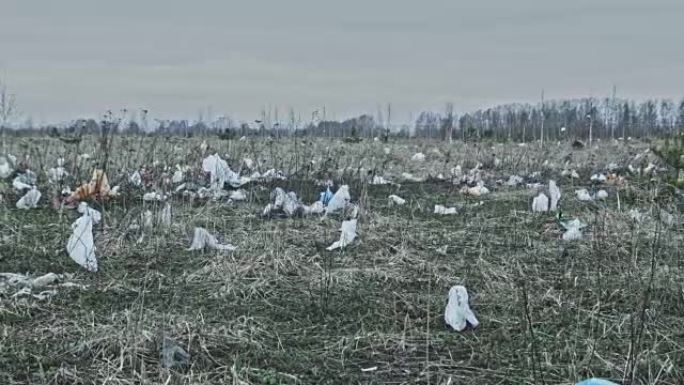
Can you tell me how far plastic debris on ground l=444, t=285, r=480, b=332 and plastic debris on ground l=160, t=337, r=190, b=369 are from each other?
44.2 inches

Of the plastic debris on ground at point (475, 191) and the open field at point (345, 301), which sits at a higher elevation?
the plastic debris on ground at point (475, 191)

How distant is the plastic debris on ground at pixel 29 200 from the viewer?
590 cm

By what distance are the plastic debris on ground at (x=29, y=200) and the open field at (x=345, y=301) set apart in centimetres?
8

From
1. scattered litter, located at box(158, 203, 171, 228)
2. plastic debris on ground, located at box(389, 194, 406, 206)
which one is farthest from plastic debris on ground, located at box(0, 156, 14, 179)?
plastic debris on ground, located at box(389, 194, 406, 206)

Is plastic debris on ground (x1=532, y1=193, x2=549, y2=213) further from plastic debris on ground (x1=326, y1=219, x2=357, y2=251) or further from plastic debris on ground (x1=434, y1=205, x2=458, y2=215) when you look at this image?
plastic debris on ground (x1=326, y1=219, x2=357, y2=251)

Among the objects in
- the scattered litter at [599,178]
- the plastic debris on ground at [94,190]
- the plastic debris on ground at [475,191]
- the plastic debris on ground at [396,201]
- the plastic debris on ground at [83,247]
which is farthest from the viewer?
the scattered litter at [599,178]

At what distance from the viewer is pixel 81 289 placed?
3572 millimetres

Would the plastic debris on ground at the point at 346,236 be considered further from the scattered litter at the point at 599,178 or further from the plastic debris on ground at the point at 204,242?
the scattered litter at the point at 599,178

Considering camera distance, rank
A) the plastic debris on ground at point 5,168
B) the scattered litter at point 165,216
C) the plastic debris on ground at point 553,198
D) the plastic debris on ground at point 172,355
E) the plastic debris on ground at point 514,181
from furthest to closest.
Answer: the plastic debris on ground at point 514,181 < the plastic debris on ground at point 5,168 < the plastic debris on ground at point 553,198 < the scattered litter at point 165,216 < the plastic debris on ground at point 172,355

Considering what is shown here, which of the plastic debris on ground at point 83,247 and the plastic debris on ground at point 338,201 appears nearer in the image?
the plastic debris on ground at point 83,247

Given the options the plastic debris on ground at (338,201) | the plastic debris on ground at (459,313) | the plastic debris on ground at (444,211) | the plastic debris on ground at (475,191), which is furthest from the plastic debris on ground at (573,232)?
the plastic debris on ground at (475,191)

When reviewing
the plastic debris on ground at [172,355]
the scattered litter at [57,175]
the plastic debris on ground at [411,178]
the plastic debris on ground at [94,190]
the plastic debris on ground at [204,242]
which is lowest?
the plastic debris on ground at [172,355]

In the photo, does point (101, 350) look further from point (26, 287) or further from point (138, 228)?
point (138, 228)

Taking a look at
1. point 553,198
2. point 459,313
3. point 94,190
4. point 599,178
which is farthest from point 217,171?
point 599,178
